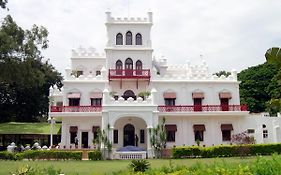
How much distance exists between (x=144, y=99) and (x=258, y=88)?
26042 mm

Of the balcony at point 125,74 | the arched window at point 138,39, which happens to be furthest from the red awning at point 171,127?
the arched window at point 138,39

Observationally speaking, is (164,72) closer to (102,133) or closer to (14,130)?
(102,133)

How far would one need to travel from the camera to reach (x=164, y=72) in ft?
123

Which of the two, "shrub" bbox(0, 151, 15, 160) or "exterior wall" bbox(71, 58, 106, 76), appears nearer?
"shrub" bbox(0, 151, 15, 160)

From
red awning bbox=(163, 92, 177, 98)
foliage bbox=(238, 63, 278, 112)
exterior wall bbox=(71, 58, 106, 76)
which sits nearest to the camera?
red awning bbox=(163, 92, 177, 98)

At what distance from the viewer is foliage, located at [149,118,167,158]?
89.5 ft

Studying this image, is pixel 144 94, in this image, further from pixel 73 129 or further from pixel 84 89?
pixel 73 129

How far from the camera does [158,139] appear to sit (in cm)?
2788

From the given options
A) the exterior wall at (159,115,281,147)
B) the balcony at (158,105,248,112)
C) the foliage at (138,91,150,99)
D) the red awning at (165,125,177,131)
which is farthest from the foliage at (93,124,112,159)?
the red awning at (165,125,177,131)

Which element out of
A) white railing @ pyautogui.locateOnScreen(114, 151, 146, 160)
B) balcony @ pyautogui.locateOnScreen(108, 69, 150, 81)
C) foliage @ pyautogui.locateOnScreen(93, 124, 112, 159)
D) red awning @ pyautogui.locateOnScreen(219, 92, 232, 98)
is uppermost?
balcony @ pyautogui.locateOnScreen(108, 69, 150, 81)

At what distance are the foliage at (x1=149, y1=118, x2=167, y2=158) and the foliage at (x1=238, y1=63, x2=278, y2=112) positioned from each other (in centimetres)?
2570

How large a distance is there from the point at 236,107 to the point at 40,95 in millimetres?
28996

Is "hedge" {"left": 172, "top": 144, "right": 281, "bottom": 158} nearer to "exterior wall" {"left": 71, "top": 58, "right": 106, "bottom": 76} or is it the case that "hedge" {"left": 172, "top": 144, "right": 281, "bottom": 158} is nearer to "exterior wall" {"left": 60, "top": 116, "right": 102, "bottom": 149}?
"exterior wall" {"left": 60, "top": 116, "right": 102, "bottom": 149}

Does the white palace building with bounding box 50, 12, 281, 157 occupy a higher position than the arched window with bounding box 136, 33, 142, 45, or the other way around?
the arched window with bounding box 136, 33, 142, 45
